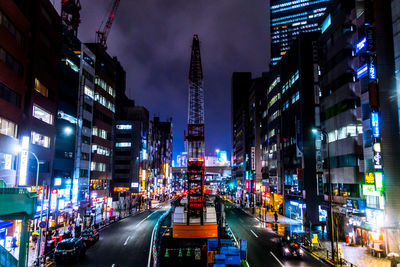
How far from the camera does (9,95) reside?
127 feet

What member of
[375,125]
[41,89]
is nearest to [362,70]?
[375,125]

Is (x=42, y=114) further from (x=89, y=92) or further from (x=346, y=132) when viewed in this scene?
(x=346, y=132)

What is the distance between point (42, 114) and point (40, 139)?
3944 mm

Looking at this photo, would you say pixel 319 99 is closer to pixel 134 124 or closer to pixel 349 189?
pixel 349 189

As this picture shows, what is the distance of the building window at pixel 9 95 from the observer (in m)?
37.2

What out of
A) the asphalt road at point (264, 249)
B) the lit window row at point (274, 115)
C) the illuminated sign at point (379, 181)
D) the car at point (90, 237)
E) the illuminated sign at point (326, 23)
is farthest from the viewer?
the lit window row at point (274, 115)

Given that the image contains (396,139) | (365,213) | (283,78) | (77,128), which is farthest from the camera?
(283,78)

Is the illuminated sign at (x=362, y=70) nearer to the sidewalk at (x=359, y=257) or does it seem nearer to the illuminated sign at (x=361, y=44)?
the illuminated sign at (x=361, y=44)

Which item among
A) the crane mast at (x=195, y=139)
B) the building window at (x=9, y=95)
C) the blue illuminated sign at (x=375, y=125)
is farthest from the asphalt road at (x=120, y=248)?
the blue illuminated sign at (x=375, y=125)

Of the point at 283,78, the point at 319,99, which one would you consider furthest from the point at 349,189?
the point at 283,78

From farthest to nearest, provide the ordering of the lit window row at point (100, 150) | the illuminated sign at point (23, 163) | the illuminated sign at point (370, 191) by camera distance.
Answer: the lit window row at point (100, 150) < the illuminated sign at point (23, 163) < the illuminated sign at point (370, 191)

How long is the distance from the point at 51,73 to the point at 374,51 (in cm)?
4636

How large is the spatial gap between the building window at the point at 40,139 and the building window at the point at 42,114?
8.22ft

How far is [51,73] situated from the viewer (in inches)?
2062
